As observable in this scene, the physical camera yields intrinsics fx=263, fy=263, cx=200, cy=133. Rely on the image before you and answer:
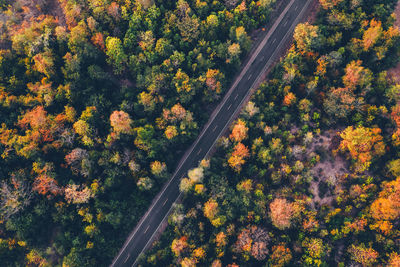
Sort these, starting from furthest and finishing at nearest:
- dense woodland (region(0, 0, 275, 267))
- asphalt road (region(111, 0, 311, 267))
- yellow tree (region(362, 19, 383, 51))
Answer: yellow tree (region(362, 19, 383, 51)) → asphalt road (region(111, 0, 311, 267)) → dense woodland (region(0, 0, 275, 267))

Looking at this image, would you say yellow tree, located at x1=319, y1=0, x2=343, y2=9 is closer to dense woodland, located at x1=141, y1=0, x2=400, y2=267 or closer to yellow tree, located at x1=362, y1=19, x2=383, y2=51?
dense woodland, located at x1=141, y1=0, x2=400, y2=267

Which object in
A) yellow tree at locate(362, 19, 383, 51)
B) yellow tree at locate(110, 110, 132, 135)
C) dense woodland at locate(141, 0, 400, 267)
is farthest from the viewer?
yellow tree at locate(362, 19, 383, 51)

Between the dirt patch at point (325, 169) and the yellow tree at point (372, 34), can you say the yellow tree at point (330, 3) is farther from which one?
the dirt patch at point (325, 169)

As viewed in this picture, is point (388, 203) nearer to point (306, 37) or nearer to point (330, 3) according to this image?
point (306, 37)

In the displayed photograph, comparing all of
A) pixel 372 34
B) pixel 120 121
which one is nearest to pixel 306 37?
pixel 372 34

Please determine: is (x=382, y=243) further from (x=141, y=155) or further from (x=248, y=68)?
(x=141, y=155)

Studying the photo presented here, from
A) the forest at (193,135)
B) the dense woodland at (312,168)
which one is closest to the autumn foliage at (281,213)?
the dense woodland at (312,168)

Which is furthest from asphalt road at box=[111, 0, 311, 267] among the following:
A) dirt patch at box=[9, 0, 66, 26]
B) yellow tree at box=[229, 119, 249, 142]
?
Result: dirt patch at box=[9, 0, 66, 26]
